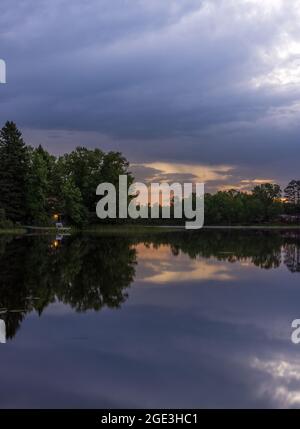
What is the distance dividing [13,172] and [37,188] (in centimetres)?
383

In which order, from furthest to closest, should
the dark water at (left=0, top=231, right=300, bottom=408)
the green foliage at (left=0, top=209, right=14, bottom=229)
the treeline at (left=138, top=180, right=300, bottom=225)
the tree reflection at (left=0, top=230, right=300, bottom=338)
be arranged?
the treeline at (left=138, top=180, right=300, bottom=225)
the green foliage at (left=0, top=209, right=14, bottom=229)
the tree reflection at (left=0, top=230, right=300, bottom=338)
the dark water at (left=0, top=231, right=300, bottom=408)

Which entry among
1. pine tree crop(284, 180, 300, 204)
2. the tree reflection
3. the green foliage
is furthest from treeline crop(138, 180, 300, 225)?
the tree reflection

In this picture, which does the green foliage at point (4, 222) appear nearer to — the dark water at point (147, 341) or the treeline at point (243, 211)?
the dark water at point (147, 341)

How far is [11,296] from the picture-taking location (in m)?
14.2

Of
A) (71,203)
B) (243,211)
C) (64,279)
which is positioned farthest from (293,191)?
(64,279)

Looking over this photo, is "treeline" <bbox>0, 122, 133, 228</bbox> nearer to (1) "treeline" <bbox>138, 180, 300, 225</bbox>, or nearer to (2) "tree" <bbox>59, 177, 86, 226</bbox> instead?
(2) "tree" <bbox>59, 177, 86, 226</bbox>

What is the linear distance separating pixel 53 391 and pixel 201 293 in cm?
900

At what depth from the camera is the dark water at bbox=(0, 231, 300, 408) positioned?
23.4 feet

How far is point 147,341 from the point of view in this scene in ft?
32.4

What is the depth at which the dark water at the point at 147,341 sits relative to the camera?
280 inches

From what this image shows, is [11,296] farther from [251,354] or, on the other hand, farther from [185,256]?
[185,256]

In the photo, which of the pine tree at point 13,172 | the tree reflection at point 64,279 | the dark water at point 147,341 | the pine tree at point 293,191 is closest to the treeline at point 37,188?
the pine tree at point 13,172

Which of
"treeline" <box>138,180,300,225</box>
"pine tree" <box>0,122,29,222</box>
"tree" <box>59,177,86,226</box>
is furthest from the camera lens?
"treeline" <box>138,180,300,225</box>

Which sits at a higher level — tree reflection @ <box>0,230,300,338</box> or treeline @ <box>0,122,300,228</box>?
treeline @ <box>0,122,300,228</box>
